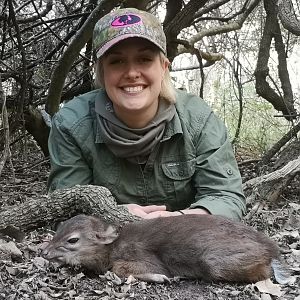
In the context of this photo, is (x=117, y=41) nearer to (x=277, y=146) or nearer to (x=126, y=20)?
(x=126, y=20)

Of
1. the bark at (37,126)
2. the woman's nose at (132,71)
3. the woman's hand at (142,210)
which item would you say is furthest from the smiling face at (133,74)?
the bark at (37,126)

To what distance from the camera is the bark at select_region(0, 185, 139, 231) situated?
361 cm

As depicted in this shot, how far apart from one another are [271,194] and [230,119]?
163 inches

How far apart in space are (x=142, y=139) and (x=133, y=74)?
17.3 inches

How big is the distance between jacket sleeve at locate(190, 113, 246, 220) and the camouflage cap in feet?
2.33

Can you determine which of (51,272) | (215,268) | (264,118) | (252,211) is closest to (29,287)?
(51,272)

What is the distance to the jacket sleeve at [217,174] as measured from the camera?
4.02 metres

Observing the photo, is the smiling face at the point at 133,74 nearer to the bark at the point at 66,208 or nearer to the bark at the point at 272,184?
the bark at the point at 66,208

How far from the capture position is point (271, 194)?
5.30 metres

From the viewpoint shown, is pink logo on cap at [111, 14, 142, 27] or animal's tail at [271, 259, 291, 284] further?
pink logo on cap at [111, 14, 142, 27]

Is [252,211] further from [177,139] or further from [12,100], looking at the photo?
[12,100]

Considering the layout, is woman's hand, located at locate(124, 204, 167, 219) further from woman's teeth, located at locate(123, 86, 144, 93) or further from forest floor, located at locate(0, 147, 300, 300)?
woman's teeth, located at locate(123, 86, 144, 93)

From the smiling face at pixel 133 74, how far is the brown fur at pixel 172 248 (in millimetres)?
895

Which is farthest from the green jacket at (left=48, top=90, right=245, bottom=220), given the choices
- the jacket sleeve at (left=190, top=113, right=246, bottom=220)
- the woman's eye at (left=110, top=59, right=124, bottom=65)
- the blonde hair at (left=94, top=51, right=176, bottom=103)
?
the woman's eye at (left=110, top=59, right=124, bottom=65)
